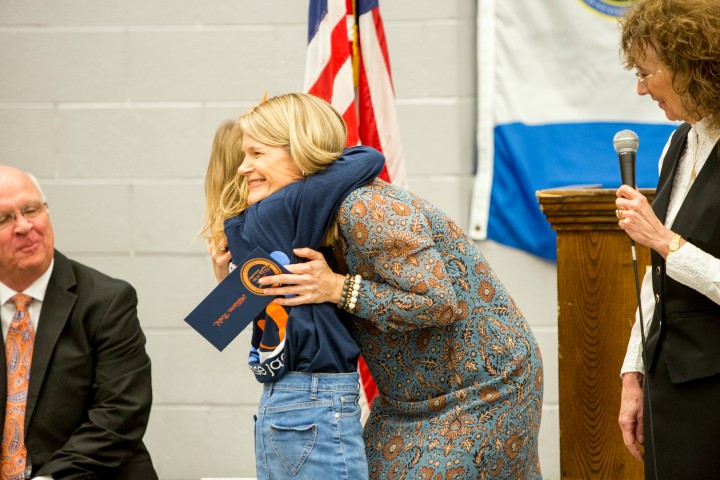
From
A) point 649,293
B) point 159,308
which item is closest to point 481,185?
point 159,308

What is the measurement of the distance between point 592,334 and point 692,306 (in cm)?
53

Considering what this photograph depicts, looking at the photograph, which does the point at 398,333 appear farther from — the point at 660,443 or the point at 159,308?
the point at 159,308

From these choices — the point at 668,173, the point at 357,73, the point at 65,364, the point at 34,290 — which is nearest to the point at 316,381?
the point at 668,173

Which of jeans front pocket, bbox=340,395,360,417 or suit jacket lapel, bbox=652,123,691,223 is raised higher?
suit jacket lapel, bbox=652,123,691,223

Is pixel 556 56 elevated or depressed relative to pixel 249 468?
elevated

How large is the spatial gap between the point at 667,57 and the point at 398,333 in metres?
0.65

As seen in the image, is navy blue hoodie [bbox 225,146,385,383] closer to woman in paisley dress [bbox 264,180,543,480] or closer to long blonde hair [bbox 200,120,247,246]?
woman in paisley dress [bbox 264,180,543,480]

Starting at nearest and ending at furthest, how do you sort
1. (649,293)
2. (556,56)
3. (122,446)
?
(649,293) < (122,446) < (556,56)

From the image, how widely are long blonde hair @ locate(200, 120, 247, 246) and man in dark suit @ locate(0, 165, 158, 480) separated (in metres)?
0.68

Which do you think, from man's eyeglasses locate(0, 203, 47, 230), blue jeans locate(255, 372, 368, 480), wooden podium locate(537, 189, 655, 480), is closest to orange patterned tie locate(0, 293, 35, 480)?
man's eyeglasses locate(0, 203, 47, 230)

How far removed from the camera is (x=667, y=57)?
60.6 inches

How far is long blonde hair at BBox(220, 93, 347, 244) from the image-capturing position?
157 centimetres

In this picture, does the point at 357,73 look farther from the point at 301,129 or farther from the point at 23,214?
the point at 301,129

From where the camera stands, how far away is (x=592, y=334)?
2.07m
